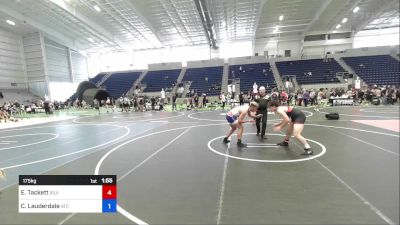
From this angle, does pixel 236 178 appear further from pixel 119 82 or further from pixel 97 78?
pixel 97 78

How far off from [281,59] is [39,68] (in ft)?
104

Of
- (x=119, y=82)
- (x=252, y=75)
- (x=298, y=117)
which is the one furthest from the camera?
(x=119, y=82)

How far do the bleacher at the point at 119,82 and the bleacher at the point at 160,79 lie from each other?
224 cm

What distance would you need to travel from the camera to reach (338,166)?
438 centimetres

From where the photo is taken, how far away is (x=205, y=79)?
34250 millimetres

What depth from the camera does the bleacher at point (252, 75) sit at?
3131cm

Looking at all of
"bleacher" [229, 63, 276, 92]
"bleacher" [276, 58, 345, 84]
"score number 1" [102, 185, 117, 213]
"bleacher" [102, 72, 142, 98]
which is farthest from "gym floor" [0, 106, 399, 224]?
"bleacher" [102, 72, 142, 98]

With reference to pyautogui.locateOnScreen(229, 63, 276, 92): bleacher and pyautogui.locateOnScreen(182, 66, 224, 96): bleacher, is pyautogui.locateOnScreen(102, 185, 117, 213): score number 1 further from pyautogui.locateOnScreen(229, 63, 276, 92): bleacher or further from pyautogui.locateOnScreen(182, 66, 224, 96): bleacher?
pyautogui.locateOnScreen(182, 66, 224, 96): bleacher

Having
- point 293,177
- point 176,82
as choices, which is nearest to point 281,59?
point 176,82

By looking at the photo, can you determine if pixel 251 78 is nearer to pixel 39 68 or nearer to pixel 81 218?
pixel 39 68

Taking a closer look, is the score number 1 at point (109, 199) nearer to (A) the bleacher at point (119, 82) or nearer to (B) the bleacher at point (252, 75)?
(B) the bleacher at point (252, 75)

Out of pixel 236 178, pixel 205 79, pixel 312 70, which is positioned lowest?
pixel 236 178

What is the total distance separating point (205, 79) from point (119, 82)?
44.9 feet
